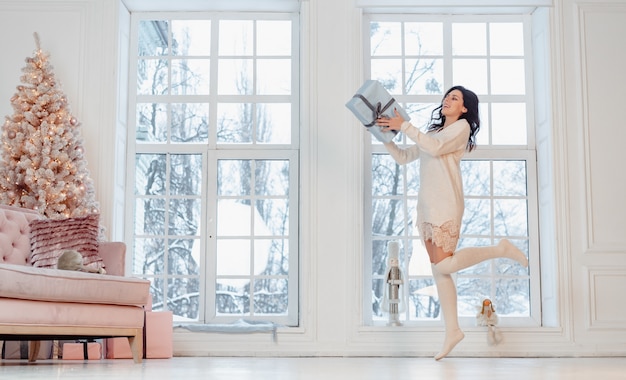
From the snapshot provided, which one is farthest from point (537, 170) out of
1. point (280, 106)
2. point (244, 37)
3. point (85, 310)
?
point (85, 310)

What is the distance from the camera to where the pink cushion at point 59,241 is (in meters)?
5.29

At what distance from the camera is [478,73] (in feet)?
22.7

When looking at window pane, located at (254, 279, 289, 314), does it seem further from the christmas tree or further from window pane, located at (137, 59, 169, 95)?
window pane, located at (137, 59, 169, 95)

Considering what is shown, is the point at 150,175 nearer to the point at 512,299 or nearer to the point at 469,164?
the point at 469,164

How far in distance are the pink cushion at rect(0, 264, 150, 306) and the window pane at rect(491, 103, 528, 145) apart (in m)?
3.09

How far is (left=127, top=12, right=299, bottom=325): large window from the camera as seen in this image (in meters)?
6.67

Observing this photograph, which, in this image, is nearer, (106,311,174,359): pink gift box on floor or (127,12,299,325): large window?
(106,311,174,359): pink gift box on floor

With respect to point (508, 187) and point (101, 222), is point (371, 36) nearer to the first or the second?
point (508, 187)

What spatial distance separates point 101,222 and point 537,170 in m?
3.20

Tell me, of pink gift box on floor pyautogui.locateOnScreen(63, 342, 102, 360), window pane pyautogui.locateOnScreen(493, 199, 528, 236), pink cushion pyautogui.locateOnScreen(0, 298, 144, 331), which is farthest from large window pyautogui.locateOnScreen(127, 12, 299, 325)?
pink cushion pyautogui.locateOnScreen(0, 298, 144, 331)

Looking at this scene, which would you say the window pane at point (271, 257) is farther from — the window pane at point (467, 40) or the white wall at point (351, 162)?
the window pane at point (467, 40)

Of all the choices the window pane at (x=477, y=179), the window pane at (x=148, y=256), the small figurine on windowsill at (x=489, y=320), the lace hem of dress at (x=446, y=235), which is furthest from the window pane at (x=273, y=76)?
the small figurine on windowsill at (x=489, y=320)

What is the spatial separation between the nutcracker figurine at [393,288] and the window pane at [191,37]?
2.10 m

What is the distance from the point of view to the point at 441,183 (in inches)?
213
